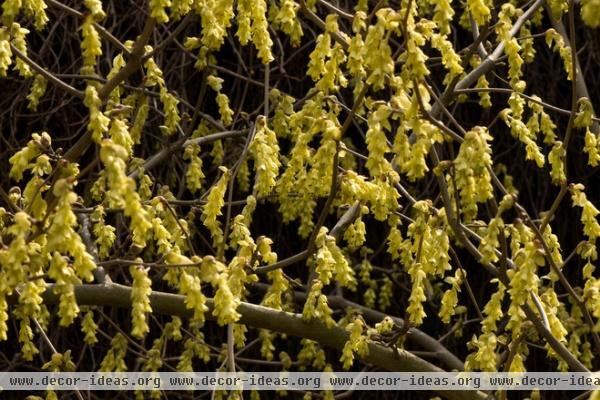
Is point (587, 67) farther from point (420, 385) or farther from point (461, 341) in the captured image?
point (420, 385)

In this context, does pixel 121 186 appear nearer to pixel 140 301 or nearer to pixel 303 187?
pixel 140 301

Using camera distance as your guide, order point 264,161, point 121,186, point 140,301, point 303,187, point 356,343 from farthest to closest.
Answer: point 303,187 < point 356,343 < point 264,161 < point 140,301 < point 121,186

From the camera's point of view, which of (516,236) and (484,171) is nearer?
(484,171)

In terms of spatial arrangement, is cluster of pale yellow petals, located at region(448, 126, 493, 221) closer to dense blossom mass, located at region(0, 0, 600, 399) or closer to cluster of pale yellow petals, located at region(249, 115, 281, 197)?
dense blossom mass, located at region(0, 0, 600, 399)

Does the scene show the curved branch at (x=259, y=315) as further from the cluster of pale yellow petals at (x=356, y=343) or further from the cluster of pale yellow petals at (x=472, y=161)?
the cluster of pale yellow petals at (x=472, y=161)

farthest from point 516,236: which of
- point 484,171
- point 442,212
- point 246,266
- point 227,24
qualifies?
point 227,24

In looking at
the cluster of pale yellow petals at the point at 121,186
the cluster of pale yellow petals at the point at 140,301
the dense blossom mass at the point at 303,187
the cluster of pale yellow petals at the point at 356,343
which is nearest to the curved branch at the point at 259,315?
the dense blossom mass at the point at 303,187

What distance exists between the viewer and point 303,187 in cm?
398

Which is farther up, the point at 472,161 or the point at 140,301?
the point at 472,161

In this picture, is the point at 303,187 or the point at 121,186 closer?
the point at 121,186

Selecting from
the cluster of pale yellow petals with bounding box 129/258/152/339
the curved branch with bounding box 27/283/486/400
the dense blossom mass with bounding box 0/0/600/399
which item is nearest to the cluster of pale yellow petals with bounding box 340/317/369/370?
the dense blossom mass with bounding box 0/0/600/399

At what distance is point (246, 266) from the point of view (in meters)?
3.53

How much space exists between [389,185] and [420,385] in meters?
0.91

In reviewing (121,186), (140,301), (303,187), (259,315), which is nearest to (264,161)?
(303,187)
